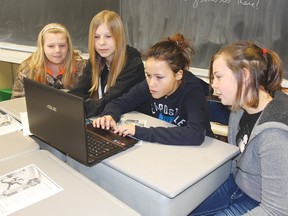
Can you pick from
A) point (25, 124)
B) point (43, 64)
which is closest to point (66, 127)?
point (25, 124)

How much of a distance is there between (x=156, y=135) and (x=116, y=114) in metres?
0.32

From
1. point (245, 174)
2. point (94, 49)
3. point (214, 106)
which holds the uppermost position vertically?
point (94, 49)

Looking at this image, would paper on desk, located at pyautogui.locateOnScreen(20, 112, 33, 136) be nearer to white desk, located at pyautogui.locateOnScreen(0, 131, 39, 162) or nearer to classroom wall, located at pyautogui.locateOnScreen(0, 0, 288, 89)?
white desk, located at pyautogui.locateOnScreen(0, 131, 39, 162)

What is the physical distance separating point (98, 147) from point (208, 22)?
1239 millimetres

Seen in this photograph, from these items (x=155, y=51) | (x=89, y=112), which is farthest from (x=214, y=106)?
(x=89, y=112)

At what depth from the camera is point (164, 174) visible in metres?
0.94

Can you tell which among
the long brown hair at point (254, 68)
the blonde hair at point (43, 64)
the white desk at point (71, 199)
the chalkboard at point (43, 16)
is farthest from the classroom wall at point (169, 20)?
the white desk at point (71, 199)

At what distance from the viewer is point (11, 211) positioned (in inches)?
31.6

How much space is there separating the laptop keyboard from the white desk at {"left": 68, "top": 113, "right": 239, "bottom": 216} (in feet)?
0.14

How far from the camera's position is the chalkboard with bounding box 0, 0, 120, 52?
246cm

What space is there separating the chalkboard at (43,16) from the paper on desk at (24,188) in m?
1.66

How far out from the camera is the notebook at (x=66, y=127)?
3.12 ft

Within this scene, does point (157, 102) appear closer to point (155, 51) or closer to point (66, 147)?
point (155, 51)

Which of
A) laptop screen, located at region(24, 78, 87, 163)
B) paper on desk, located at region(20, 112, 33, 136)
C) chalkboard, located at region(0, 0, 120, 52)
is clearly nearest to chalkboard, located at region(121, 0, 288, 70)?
chalkboard, located at region(0, 0, 120, 52)
